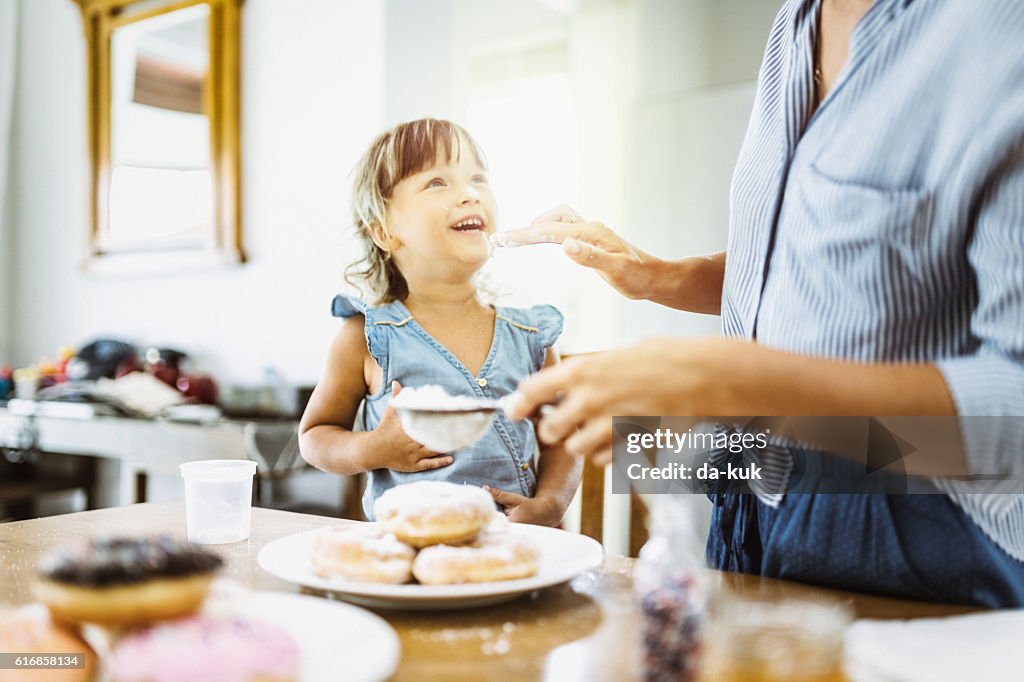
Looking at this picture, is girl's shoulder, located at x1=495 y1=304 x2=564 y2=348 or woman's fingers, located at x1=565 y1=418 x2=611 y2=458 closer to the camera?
woman's fingers, located at x1=565 y1=418 x2=611 y2=458

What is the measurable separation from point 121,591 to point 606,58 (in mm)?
3876

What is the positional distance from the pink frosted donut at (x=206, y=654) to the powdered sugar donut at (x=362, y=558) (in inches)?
8.1

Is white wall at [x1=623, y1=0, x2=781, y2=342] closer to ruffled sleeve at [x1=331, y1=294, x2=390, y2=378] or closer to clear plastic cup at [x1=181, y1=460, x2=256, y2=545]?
ruffled sleeve at [x1=331, y1=294, x2=390, y2=378]

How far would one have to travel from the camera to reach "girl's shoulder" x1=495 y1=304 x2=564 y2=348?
1611 millimetres

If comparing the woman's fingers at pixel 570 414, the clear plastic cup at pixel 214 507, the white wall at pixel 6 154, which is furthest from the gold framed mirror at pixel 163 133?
the woman's fingers at pixel 570 414

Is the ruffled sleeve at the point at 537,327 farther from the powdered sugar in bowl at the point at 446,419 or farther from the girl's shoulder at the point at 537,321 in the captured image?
the powdered sugar in bowl at the point at 446,419

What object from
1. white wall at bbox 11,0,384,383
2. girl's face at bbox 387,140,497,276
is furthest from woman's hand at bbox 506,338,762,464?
white wall at bbox 11,0,384,383

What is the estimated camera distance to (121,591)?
0.56m

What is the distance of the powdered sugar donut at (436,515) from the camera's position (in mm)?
803

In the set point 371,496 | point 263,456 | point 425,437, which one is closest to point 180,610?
point 425,437

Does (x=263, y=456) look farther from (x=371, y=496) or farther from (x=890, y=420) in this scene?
(x=890, y=420)

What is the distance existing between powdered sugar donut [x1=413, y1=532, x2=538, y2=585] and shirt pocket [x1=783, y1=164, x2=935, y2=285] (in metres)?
0.41

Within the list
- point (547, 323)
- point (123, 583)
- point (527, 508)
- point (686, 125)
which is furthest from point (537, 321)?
point (686, 125)

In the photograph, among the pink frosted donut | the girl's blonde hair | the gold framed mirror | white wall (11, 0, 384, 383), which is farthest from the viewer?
the gold framed mirror
